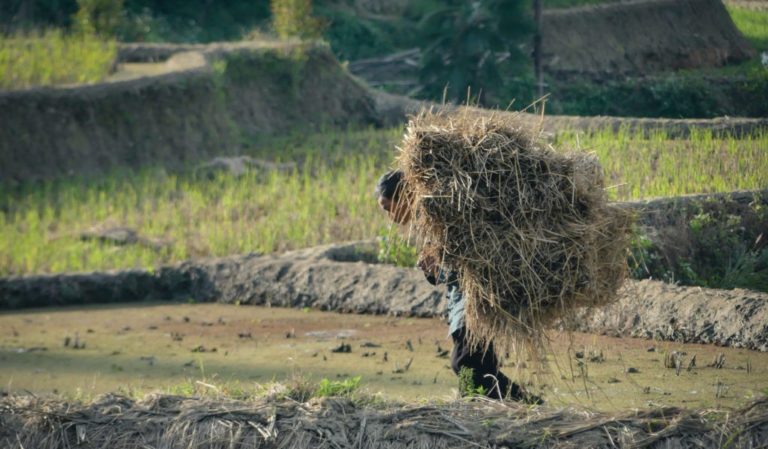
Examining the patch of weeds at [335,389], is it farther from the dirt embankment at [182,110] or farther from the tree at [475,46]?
the dirt embankment at [182,110]

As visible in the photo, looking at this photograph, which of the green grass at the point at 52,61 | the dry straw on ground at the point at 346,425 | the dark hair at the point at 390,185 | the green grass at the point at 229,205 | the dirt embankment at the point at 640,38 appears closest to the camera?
the dry straw on ground at the point at 346,425

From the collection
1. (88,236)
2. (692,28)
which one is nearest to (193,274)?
(88,236)

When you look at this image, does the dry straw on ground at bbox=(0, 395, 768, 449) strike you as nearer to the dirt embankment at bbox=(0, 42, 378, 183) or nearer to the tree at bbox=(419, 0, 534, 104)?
the tree at bbox=(419, 0, 534, 104)

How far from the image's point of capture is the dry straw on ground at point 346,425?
14.8 ft

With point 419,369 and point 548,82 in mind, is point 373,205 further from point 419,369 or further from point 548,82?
point 419,369

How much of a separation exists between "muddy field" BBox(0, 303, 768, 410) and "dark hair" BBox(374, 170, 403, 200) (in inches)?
36.0

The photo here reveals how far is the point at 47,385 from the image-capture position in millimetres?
7062

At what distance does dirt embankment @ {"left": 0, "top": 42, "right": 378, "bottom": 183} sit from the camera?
14.2 metres

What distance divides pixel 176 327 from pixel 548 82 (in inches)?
145

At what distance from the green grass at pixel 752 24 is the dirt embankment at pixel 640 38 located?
0.16 ft

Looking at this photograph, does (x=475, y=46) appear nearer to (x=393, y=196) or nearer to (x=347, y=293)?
(x=347, y=293)

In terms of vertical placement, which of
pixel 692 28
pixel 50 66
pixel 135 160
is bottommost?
pixel 135 160

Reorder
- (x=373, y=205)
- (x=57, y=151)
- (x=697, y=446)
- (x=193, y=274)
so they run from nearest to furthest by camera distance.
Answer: (x=697, y=446) < (x=193, y=274) < (x=373, y=205) < (x=57, y=151)

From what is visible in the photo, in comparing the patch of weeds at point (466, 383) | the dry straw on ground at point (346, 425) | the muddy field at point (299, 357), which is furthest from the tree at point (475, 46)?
the dry straw on ground at point (346, 425)
